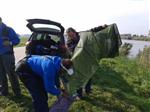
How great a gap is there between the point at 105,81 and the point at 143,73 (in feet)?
13.5

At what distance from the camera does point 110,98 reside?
34.8 feet

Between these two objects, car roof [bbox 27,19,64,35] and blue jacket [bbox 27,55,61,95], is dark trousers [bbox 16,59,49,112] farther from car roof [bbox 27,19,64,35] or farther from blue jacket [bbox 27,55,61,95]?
car roof [bbox 27,19,64,35]

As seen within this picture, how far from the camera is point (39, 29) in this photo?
8.90 meters

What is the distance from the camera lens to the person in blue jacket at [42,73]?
22.6 feet

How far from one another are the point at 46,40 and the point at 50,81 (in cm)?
212

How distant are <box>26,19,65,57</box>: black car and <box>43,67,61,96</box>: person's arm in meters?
1.85

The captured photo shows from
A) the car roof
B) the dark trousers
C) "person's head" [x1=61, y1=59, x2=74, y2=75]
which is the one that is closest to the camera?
"person's head" [x1=61, y1=59, x2=74, y2=75]

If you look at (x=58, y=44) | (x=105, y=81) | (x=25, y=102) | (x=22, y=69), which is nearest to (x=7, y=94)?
(x=25, y=102)

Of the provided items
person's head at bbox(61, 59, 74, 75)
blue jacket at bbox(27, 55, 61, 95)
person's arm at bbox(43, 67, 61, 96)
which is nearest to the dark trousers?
blue jacket at bbox(27, 55, 61, 95)

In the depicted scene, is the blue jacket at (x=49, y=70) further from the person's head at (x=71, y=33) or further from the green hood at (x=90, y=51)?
the person's head at (x=71, y=33)

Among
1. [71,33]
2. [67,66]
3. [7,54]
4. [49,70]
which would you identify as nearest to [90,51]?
[67,66]

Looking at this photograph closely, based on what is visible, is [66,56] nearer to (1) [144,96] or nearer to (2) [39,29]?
(2) [39,29]

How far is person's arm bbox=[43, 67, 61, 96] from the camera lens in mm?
6863

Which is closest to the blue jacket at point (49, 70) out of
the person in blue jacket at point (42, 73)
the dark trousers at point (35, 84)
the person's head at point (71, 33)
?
the person in blue jacket at point (42, 73)
